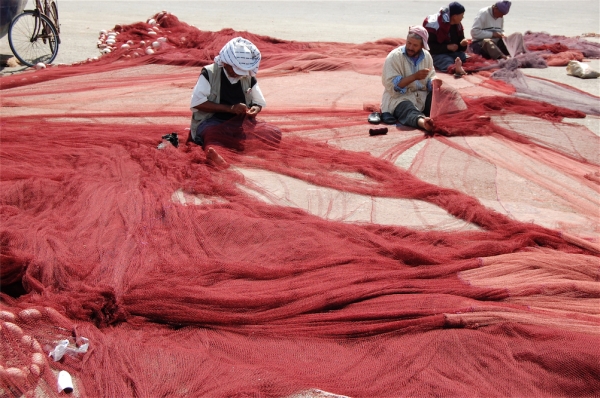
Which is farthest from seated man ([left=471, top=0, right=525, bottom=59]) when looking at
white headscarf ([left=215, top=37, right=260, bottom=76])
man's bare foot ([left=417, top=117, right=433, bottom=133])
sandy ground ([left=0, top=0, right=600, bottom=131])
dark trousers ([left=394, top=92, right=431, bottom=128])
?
white headscarf ([left=215, top=37, right=260, bottom=76])

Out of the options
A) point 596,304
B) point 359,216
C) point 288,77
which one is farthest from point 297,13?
point 596,304

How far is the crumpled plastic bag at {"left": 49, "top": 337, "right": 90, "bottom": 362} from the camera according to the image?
2360 millimetres

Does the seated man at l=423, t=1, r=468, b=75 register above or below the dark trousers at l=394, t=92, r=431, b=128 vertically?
above

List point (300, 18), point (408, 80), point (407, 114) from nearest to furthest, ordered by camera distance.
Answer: point (407, 114) → point (408, 80) → point (300, 18)

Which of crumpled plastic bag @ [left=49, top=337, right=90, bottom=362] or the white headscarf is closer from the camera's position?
crumpled plastic bag @ [left=49, top=337, right=90, bottom=362]

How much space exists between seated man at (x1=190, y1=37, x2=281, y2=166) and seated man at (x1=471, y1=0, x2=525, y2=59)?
5.31 m

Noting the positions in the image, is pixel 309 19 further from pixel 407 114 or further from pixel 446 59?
pixel 407 114

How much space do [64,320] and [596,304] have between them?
8.07ft

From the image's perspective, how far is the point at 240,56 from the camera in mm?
4598

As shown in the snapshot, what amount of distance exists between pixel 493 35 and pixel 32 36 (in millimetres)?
6690

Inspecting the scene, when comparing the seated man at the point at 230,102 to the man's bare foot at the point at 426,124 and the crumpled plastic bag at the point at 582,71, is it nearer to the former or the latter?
the man's bare foot at the point at 426,124

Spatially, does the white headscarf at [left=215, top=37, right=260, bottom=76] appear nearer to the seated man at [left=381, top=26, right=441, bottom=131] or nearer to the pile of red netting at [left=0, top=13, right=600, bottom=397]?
the pile of red netting at [left=0, top=13, right=600, bottom=397]

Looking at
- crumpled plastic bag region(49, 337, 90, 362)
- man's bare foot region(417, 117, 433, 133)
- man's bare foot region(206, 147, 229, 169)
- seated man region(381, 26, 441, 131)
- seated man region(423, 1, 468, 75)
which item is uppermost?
seated man region(423, 1, 468, 75)

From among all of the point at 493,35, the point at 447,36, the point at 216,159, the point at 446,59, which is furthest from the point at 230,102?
the point at 493,35
